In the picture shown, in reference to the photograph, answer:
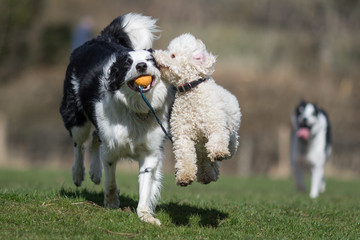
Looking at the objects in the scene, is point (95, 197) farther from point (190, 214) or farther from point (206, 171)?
point (206, 171)

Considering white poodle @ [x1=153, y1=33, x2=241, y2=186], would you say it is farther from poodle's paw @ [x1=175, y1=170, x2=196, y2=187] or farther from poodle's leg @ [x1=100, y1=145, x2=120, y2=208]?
poodle's leg @ [x1=100, y1=145, x2=120, y2=208]

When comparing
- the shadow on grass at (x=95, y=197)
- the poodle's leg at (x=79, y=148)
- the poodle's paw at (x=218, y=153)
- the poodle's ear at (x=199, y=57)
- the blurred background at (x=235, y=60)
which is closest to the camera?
the poodle's paw at (x=218, y=153)

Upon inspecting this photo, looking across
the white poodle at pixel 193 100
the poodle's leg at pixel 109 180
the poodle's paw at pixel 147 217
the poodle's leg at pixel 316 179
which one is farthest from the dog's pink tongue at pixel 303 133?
the poodle's paw at pixel 147 217

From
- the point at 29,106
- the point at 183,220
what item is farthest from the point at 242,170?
the point at 183,220

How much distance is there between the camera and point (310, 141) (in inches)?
484

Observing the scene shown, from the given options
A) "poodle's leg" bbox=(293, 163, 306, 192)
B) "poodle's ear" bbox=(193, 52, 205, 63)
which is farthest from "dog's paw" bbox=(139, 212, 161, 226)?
"poodle's leg" bbox=(293, 163, 306, 192)

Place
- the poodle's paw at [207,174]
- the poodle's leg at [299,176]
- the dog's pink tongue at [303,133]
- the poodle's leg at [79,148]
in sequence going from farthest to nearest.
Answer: the poodle's leg at [299,176] < the dog's pink tongue at [303,133] < the poodle's leg at [79,148] < the poodle's paw at [207,174]

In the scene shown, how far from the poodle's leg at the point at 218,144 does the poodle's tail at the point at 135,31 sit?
2485 millimetres

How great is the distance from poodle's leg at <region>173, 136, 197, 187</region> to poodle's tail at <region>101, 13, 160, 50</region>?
231cm

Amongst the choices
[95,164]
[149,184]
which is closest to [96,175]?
[95,164]

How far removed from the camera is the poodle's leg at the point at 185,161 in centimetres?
521

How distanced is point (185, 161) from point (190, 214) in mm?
1254

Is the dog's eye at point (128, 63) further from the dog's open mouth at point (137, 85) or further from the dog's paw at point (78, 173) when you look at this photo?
the dog's paw at point (78, 173)

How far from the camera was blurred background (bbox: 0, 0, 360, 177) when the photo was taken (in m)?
24.1
